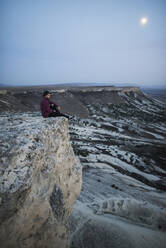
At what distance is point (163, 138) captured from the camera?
26531 millimetres

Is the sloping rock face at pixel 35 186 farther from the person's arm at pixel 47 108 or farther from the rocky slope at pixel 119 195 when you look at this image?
the rocky slope at pixel 119 195

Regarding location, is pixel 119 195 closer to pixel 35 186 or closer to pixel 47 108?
pixel 47 108

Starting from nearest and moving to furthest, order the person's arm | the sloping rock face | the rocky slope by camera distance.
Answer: the sloping rock face < the person's arm < the rocky slope

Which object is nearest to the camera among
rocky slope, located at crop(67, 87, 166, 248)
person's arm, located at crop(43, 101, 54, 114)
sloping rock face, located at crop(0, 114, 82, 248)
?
sloping rock face, located at crop(0, 114, 82, 248)

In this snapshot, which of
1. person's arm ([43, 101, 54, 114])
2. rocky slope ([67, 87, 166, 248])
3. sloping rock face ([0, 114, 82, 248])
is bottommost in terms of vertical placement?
rocky slope ([67, 87, 166, 248])

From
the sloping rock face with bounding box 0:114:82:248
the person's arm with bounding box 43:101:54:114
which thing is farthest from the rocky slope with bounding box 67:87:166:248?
the person's arm with bounding box 43:101:54:114

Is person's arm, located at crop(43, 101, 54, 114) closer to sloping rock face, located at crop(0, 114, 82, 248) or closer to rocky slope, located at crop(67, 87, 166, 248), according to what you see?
sloping rock face, located at crop(0, 114, 82, 248)

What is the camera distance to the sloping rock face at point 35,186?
262 cm

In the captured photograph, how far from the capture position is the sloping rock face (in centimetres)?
262

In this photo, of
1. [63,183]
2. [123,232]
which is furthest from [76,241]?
[63,183]

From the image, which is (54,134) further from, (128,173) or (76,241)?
(128,173)

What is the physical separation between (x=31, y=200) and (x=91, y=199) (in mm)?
7225

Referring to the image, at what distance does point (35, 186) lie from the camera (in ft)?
10.3

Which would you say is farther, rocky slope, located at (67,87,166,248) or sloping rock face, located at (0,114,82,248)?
rocky slope, located at (67,87,166,248)
